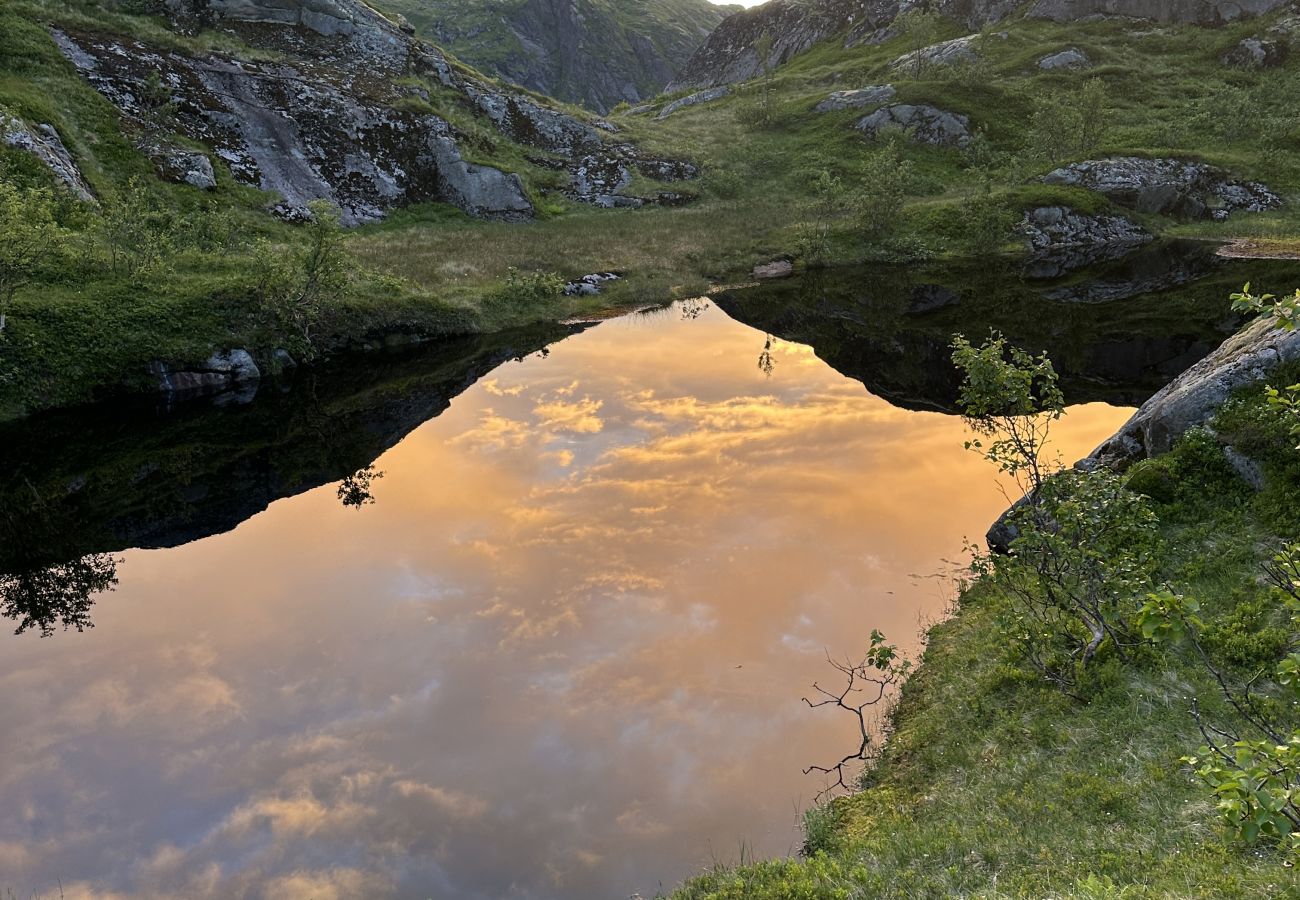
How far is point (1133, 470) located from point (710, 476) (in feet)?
39.7

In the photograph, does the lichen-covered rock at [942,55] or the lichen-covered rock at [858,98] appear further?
the lichen-covered rock at [942,55]

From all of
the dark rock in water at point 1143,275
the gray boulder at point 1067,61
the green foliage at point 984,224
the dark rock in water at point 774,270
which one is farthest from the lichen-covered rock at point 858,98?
the dark rock in water at point 774,270

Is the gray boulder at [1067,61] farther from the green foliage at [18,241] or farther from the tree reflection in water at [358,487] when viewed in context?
the green foliage at [18,241]

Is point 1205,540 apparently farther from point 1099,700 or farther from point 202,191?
point 202,191

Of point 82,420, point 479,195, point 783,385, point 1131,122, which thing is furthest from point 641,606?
point 1131,122

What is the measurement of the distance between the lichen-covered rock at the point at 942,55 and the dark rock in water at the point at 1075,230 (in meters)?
59.2

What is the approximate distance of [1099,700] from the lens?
11703 millimetres

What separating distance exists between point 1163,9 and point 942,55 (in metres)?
42.4

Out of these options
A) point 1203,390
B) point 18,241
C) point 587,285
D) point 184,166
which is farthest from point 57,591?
point 184,166

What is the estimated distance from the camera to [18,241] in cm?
2780

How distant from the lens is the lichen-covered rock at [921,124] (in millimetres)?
90375

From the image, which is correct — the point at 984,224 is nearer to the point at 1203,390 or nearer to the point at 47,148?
the point at 1203,390

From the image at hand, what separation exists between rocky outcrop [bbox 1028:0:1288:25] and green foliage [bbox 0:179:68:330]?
157m

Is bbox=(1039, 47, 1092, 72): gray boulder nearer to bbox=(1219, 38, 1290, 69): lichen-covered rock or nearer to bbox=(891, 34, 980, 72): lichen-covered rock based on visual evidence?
bbox=(891, 34, 980, 72): lichen-covered rock
